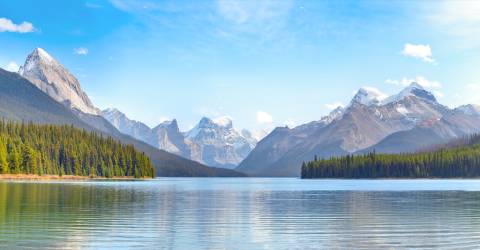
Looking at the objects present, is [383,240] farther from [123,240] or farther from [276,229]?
[123,240]

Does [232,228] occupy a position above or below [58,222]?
below

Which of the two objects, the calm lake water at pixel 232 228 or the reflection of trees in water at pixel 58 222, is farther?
the reflection of trees in water at pixel 58 222

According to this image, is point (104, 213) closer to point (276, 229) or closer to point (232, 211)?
point (232, 211)

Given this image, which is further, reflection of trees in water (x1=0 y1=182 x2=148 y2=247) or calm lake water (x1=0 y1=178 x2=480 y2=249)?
reflection of trees in water (x1=0 y1=182 x2=148 y2=247)

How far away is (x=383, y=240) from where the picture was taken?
4334 cm

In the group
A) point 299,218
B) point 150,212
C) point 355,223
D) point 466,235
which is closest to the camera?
point 466,235

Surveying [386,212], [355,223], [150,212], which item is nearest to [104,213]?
[150,212]

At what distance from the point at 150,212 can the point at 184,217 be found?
280 inches

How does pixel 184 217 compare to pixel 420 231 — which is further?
pixel 184 217

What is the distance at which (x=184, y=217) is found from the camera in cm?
6116

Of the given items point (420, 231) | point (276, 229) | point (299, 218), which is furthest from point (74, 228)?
point (420, 231)

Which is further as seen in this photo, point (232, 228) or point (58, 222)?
point (58, 222)

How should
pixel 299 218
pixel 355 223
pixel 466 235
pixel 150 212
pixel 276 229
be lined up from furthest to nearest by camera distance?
pixel 150 212 < pixel 299 218 < pixel 355 223 < pixel 276 229 < pixel 466 235

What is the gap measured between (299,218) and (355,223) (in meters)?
6.93
